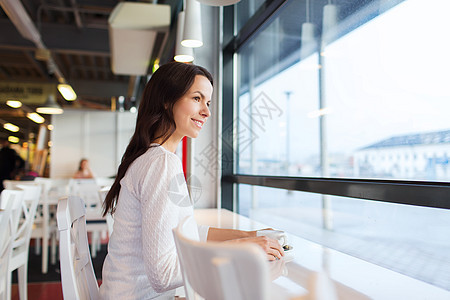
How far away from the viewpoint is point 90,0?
554 centimetres

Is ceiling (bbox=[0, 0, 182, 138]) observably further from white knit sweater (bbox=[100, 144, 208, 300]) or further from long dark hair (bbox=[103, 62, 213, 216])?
white knit sweater (bbox=[100, 144, 208, 300])

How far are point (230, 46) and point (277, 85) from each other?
522 millimetres

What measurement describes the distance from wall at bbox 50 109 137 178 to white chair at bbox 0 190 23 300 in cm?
675

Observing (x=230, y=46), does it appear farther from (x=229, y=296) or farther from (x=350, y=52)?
(x=229, y=296)

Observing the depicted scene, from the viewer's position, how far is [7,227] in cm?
215

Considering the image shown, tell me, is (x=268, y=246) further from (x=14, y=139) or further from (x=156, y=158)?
(x=14, y=139)

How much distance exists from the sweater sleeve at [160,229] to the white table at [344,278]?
0.94 feet

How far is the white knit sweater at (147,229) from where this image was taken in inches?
Answer: 37.6

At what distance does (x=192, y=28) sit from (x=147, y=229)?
5.54ft

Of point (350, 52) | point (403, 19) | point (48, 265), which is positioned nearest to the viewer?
point (403, 19)

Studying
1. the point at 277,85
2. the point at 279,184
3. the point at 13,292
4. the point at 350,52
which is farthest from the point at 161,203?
the point at 13,292

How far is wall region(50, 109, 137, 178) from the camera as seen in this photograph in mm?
8664

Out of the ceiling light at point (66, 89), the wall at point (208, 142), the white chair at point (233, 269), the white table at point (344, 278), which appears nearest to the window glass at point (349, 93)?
the wall at point (208, 142)

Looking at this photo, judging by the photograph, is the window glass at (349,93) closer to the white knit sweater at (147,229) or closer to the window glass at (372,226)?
the window glass at (372,226)
